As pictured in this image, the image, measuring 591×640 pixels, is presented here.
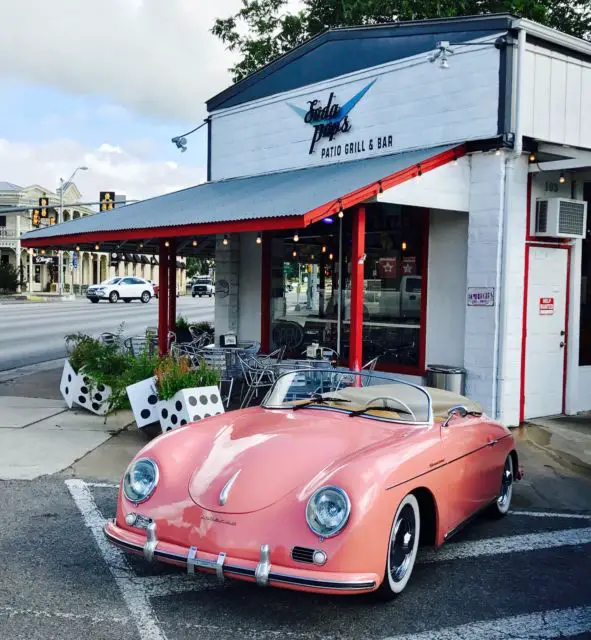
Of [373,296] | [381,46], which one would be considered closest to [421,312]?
[373,296]

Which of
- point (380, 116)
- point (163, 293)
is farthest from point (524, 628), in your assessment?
point (163, 293)

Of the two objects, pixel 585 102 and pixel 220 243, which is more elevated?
pixel 585 102

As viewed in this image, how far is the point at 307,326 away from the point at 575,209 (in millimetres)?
4597

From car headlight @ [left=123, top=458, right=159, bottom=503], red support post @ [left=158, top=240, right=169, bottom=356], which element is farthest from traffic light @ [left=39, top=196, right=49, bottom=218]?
car headlight @ [left=123, top=458, right=159, bottom=503]

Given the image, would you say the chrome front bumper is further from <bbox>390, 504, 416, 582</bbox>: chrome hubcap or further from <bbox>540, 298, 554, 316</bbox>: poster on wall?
<bbox>540, 298, 554, 316</bbox>: poster on wall

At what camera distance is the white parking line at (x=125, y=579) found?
147 inches

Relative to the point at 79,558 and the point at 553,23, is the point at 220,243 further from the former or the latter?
the point at 553,23

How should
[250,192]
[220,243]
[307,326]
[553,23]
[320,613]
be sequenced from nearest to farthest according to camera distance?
[320,613] < [250,192] < [307,326] < [220,243] < [553,23]

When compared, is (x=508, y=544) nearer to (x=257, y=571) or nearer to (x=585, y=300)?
(x=257, y=571)

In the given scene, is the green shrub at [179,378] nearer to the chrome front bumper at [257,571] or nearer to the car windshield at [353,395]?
the car windshield at [353,395]

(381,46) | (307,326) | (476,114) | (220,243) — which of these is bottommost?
(307,326)

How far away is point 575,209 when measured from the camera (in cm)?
948

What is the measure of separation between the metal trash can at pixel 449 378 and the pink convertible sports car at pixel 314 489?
3967 millimetres

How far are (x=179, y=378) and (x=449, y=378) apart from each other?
350 centimetres
